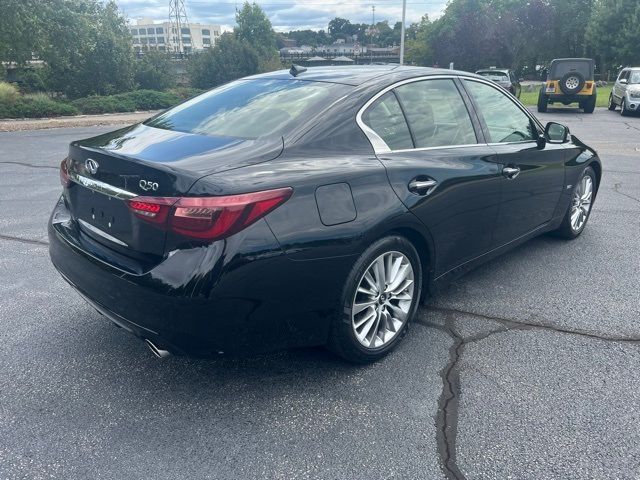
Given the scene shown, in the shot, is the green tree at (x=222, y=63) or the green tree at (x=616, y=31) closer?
the green tree at (x=616, y=31)

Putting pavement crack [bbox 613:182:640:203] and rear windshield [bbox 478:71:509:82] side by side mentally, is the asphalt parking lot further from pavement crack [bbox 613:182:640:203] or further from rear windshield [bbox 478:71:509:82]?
rear windshield [bbox 478:71:509:82]

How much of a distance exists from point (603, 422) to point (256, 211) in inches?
76.1

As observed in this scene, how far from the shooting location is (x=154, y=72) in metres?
41.3

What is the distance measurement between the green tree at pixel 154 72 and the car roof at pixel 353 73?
39741mm

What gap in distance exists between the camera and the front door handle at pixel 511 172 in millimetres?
3771

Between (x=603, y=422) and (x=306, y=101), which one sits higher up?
(x=306, y=101)

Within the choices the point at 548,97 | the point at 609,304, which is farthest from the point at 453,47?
the point at 609,304

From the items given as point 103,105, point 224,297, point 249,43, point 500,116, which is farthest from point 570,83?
point 249,43

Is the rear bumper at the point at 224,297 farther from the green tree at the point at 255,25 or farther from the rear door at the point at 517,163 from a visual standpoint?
the green tree at the point at 255,25

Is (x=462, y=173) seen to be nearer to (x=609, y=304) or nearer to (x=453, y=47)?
(x=609, y=304)

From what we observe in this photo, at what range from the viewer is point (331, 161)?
2.78 meters

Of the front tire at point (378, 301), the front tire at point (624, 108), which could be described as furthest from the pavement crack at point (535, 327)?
the front tire at point (624, 108)

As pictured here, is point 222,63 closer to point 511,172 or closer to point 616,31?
point 616,31

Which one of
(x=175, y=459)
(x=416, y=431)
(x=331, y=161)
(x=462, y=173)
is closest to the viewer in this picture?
(x=175, y=459)
